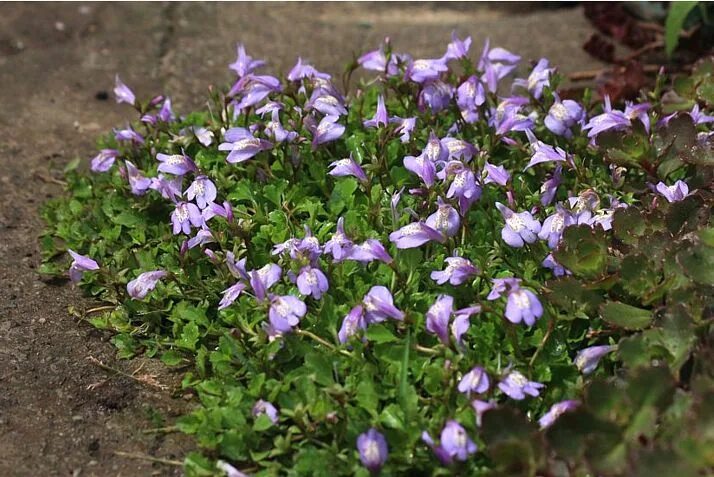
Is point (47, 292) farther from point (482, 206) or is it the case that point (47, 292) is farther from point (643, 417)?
point (643, 417)

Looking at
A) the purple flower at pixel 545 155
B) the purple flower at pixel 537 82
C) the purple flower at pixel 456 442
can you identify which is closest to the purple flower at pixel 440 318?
the purple flower at pixel 456 442

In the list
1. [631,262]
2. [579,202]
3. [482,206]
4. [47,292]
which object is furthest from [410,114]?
[47,292]

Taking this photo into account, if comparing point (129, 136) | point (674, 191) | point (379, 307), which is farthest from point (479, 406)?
point (129, 136)

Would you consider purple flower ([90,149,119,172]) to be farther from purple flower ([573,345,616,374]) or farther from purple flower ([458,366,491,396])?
purple flower ([573,345,616,374])

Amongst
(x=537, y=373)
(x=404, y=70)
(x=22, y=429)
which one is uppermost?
(x=404, y=70)

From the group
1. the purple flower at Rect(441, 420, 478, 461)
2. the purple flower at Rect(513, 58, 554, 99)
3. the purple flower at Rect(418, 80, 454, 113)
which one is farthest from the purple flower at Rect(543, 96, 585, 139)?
the purple flower at Rect(441, 420, 478, 461)

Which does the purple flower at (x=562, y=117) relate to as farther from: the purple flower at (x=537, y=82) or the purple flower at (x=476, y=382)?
the purple flower at (x=476, y=382)

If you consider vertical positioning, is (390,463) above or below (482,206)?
below
